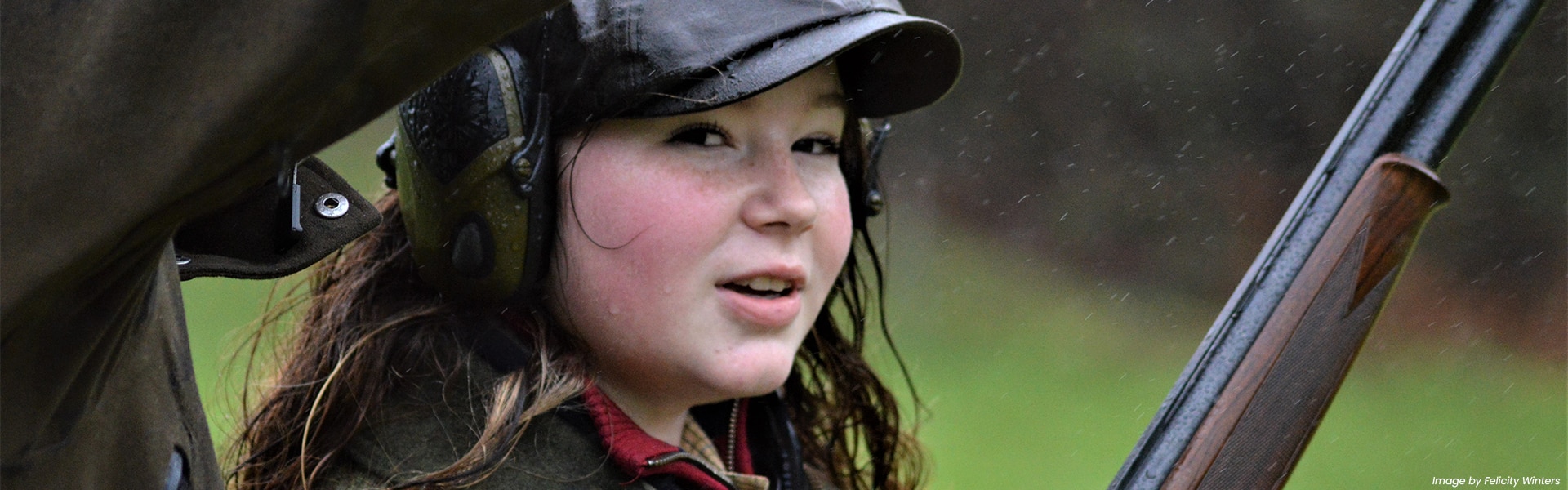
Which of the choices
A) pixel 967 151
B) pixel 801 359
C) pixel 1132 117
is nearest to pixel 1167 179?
pixel 1132 117

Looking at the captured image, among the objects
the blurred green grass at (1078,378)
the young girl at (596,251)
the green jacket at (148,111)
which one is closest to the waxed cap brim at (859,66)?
the young girl at (596,251)

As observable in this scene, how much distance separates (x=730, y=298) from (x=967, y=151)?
6212 mm

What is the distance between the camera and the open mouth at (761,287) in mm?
1768

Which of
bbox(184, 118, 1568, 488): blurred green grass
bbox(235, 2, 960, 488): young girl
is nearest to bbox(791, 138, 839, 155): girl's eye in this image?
bbox(235, 2, 960, 488): young girl

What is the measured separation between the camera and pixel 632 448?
1.78m

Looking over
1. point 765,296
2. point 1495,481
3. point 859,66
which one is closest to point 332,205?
point 765,296

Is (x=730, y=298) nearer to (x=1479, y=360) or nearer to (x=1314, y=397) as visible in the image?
(x=1314, y=397)

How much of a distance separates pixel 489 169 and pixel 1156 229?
6.20m

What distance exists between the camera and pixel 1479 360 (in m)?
7.16

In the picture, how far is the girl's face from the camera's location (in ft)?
5.59

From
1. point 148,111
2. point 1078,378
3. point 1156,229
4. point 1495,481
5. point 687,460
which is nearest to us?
point 148,111

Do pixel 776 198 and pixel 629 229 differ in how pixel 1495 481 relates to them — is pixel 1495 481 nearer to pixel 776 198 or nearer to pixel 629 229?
pixel 776 198

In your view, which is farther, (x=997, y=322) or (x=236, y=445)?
(x=997, y=322)

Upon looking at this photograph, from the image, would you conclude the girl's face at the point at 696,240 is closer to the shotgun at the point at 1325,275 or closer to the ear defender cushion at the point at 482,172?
the ear defender cushion at the point at 482,172
